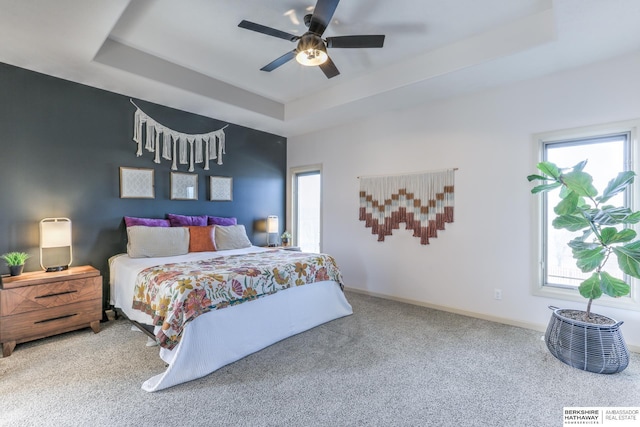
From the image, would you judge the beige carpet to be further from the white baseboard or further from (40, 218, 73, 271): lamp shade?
(40, 218, 73, 271): lamp shade

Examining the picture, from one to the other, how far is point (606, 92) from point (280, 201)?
4.49 m

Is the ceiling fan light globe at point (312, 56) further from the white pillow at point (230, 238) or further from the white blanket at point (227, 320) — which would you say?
the white pillow at point (230, 238)

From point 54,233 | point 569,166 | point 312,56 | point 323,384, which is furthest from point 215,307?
point 569,166

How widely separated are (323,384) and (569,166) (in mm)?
3176

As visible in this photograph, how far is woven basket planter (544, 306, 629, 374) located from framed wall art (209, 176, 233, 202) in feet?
14.1

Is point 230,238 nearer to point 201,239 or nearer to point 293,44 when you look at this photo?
point 201,239

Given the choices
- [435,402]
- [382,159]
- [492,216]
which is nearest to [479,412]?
[435,402]

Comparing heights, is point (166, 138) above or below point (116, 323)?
above

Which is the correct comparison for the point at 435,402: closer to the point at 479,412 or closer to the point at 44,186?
the point at 479,412

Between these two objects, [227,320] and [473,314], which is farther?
[473,314]

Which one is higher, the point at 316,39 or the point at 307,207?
the point at 316,39

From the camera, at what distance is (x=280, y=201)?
5633 mm

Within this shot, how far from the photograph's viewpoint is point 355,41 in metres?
2.47

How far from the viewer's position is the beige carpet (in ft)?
6.04
